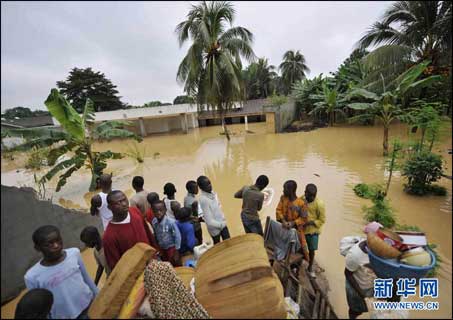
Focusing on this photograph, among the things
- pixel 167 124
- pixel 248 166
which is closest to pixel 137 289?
pixel 248 166

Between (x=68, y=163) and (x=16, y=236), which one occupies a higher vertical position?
(x=16, y=236)

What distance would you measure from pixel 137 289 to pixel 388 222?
435 cm

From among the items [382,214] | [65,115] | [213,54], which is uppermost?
[213,54]

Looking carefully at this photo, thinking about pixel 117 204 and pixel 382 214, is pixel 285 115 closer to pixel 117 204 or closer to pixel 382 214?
pixel 382 214

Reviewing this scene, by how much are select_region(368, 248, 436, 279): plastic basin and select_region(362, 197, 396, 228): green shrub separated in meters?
3.03

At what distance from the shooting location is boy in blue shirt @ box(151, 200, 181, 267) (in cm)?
262

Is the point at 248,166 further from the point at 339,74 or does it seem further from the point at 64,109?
the point at 339,74

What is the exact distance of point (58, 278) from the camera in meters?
1.47

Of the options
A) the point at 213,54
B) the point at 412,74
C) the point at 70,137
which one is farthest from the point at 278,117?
the point at 70,137

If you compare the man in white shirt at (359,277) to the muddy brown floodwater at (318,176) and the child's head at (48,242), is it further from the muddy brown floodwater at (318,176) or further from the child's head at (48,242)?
the child's head at (48,242)

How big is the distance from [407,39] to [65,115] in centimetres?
1317

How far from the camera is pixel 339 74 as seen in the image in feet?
55.6

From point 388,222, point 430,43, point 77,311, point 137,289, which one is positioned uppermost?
point 430,43

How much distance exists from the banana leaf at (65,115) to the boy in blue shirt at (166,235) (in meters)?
5.05
